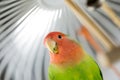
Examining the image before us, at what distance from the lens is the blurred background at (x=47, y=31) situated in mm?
962

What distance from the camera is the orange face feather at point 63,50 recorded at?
102 centimetres

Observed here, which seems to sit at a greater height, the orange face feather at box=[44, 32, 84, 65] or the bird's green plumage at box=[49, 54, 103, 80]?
the orange face feather at box=[44, 32, 84, 65]

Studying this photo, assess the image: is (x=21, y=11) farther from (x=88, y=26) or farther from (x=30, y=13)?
(x=88, y=26)

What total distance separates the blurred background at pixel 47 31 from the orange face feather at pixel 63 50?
0.09ft

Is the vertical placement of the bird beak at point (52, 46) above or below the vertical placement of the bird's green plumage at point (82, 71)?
above

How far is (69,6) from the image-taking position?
1047 millimetres

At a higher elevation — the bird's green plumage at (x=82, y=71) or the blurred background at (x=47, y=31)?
the blurred background at (x=47, y=31)

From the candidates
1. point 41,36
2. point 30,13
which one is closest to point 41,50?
→ point 41,36

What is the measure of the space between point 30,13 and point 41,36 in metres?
0.11

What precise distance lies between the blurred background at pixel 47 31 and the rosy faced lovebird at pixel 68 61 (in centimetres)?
2

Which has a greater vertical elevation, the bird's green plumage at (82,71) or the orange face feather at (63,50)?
the orange face feather at (63,50)

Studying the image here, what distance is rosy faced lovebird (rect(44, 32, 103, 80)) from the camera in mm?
995

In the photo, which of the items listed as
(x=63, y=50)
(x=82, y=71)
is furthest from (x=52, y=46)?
(x=82, y=71)

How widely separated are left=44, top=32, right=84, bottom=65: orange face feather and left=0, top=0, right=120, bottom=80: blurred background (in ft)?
0.09
